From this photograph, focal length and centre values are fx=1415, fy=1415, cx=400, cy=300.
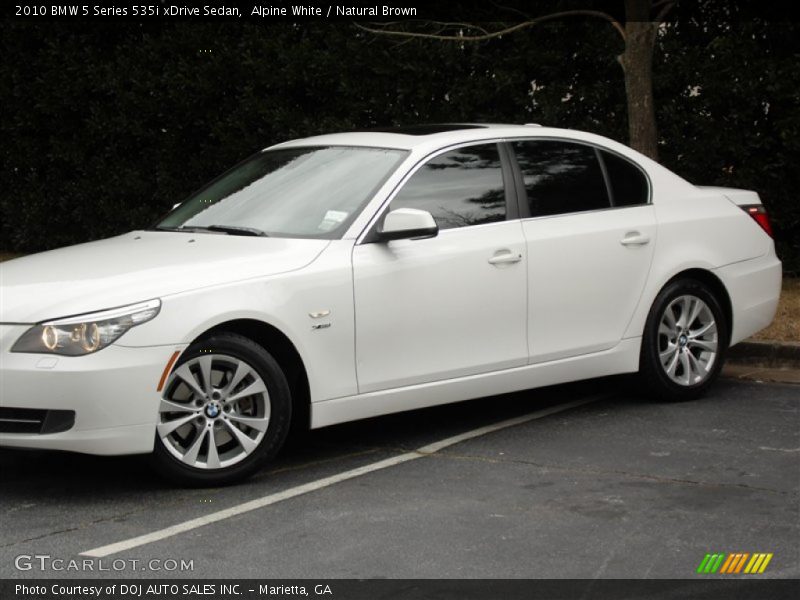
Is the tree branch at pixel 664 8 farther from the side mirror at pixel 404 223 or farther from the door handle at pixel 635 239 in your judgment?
the side mirror at pixel 404 223

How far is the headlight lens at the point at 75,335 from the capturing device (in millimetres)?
5996

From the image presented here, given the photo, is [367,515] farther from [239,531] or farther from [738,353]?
[738,353]

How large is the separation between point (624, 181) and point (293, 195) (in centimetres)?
206

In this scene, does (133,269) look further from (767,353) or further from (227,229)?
(767,353)

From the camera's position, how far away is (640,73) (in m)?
11.0

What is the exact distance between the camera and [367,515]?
5918 mm

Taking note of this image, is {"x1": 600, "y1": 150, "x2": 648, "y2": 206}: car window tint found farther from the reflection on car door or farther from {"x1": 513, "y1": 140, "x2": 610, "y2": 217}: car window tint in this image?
the reflection on car door

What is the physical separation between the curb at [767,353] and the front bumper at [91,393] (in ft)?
15.4

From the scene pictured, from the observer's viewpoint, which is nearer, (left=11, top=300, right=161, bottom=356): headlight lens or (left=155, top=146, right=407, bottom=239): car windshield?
(left=11, top=300, right=161, bottom=356): headlight lens

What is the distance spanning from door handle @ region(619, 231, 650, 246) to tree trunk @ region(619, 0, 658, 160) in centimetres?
332

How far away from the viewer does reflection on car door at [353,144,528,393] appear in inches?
270

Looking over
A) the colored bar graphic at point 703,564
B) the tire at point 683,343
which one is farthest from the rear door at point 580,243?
the colored bar graphic at point 703,564

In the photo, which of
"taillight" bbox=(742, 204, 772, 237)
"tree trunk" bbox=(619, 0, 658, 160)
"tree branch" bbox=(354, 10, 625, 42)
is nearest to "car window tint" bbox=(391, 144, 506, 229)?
"taillight" bbox=(742, 204, 772, 237)
